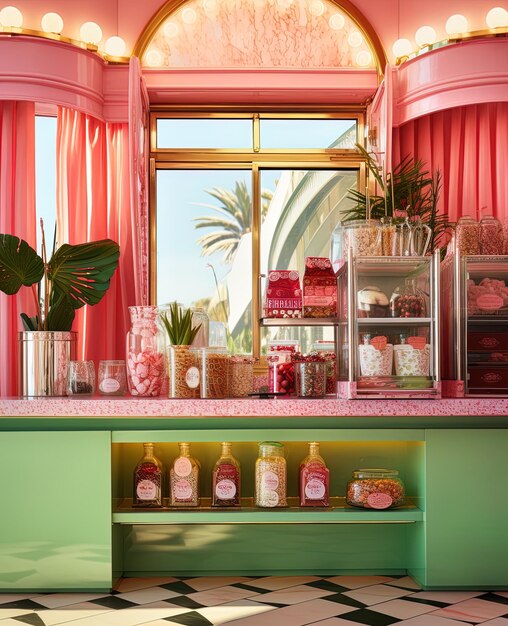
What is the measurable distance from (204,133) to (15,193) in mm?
1122

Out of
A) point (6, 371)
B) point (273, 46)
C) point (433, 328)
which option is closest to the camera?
point (433, 328)

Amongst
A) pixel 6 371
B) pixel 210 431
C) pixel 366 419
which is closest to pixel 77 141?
pixel 6 371

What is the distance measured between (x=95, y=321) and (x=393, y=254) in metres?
1.89

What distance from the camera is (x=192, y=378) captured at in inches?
130

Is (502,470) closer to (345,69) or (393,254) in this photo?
(393,254)

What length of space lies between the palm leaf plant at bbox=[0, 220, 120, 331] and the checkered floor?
124 centimetres

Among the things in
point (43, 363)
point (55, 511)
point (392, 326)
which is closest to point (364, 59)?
point (392, 326)

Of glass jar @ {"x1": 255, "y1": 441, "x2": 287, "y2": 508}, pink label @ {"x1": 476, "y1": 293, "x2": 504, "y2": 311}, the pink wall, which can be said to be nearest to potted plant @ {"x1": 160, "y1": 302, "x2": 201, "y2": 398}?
glass jar @ {"x1": 255, "y1": 441, "x2": 287, "y2": 508}

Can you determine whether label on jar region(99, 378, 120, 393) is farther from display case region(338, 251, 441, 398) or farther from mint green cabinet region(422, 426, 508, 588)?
mint green cabinet region(422, 426, 508, 588)

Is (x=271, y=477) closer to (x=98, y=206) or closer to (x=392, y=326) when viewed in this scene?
(x=392, y=326)

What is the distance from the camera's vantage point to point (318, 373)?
332 cm

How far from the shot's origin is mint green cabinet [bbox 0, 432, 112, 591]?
318 cm

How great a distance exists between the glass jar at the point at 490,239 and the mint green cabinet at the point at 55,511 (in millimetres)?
1762

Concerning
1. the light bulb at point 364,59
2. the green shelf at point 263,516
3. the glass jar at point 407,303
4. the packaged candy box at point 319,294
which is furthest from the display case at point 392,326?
the light bulb at point 364,59
